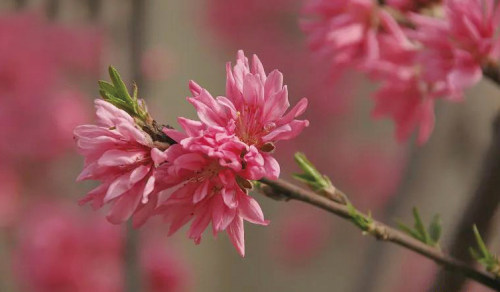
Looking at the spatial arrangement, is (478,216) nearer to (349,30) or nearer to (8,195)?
(349,30)

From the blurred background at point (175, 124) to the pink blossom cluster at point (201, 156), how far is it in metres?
0.22

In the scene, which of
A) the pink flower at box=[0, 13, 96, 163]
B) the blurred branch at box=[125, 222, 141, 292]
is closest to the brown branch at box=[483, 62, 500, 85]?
the blurred branch at box=[125, 222, 141, 292]

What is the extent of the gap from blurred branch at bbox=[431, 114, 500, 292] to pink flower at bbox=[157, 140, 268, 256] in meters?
0.19

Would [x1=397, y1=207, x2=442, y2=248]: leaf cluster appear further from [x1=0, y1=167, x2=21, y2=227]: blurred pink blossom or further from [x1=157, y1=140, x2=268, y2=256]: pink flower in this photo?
[x1=0, y1=167, x2=21, y2=227]: blurred pink blossom

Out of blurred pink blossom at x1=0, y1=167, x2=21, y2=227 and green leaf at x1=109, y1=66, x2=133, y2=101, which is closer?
green leaf at x1=109, y1=66, x2=133, y2=101

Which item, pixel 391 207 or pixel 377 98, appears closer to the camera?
pixel 377 98

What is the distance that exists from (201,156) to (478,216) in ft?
0.84

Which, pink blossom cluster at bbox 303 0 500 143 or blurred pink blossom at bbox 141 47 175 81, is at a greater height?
pink blossom cluster at bbox 303 0 500 143

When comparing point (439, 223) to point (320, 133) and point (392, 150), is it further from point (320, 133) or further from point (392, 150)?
point (392, 150)

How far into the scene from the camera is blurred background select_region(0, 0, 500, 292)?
3.47 ft

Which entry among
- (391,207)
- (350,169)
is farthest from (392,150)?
(391,207)

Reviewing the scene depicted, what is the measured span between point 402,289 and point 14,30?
0.99 m

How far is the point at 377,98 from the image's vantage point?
0.62 m

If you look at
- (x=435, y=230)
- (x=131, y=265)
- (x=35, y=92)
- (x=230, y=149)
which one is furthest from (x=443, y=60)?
(x=35, y=92)
